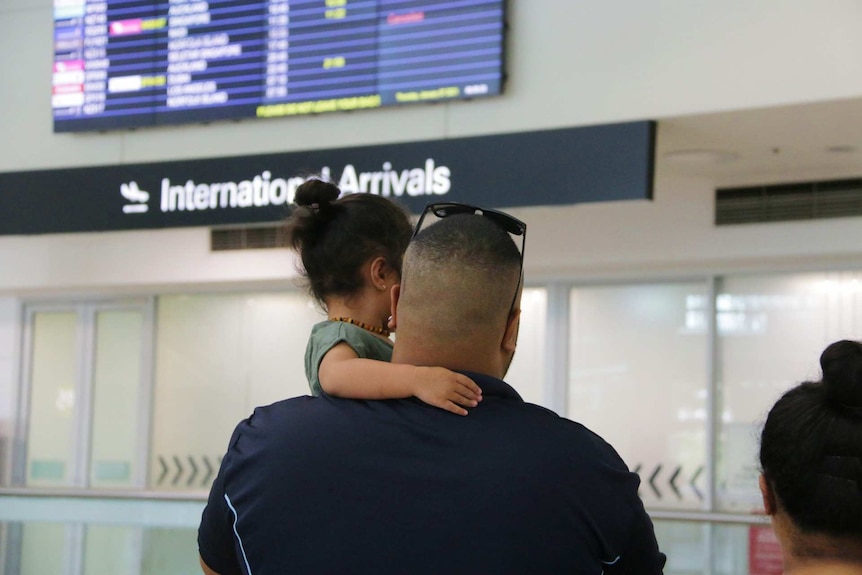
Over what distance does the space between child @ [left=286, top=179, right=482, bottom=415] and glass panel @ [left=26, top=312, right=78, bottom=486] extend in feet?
34.1

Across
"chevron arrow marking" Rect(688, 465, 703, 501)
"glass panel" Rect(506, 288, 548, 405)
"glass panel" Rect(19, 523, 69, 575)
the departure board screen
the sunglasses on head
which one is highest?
the departure board screen

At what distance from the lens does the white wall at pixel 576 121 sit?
283 inches

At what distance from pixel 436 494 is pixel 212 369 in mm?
10275

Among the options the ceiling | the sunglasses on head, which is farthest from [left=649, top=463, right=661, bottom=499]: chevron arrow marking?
the sunglasses on head

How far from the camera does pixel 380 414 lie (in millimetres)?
1640

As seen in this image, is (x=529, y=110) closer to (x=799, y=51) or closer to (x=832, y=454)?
(x=799, y=51)

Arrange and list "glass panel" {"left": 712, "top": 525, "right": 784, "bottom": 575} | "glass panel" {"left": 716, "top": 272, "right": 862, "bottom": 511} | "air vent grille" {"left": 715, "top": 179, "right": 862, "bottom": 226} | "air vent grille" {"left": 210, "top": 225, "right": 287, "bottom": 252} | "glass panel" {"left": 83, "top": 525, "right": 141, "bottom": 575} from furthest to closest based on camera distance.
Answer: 1. "air vent grille" {"left": 210, "top": 225, "right": 287, "bottom": 252}
2. "glass panel" {"left": 716, "top": 272, "right": 862, "bottom": 511}
3. "air vent grille" {"left": 715, "top": 179, "right": 862, "bottom": 226}
4. "glass panel" {"left": 83, "top": 525, "right": 141, "bottom": 575}
5. "glass panel" {"left": 712, "top": 525, "right": 784, "bottom": 575}

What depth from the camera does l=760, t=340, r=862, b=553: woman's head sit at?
1.44 meters

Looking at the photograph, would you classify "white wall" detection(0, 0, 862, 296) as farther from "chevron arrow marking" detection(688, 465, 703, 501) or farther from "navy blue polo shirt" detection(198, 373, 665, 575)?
"navy blue polo shirt" detection(198, 373, 665, 575)

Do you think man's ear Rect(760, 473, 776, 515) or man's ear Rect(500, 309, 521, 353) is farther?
man's ear Rect(500, 309, 521, 353)

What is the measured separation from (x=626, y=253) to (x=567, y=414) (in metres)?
1.57

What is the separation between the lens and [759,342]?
9.34 m

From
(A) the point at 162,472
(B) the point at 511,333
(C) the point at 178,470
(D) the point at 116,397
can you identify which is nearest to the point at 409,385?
(B) the point at 511,333

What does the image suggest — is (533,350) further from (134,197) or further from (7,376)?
(7,376)
